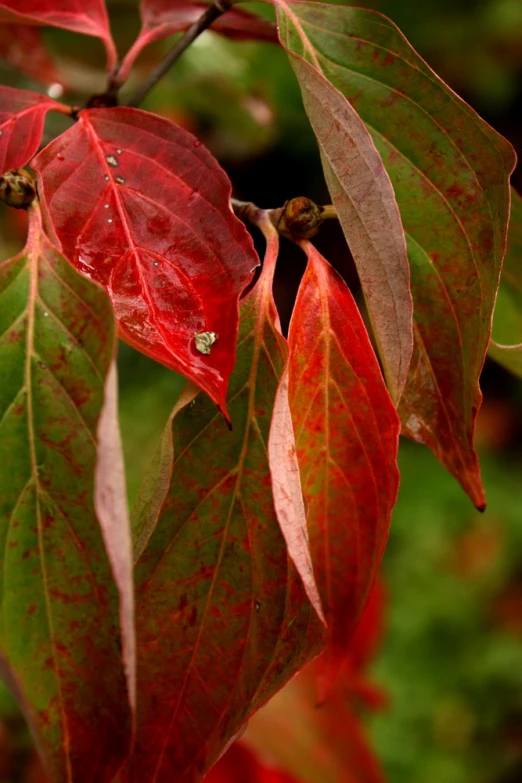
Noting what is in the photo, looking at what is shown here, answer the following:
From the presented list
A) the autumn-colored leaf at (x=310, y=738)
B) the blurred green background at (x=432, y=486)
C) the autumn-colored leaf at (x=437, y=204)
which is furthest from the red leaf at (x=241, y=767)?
the autumn-colored leaf at (x=437, y=204)

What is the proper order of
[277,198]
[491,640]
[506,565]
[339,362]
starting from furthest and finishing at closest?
1. [277,198]
2. [506,565]
3. [491,640]
4. [339,362]

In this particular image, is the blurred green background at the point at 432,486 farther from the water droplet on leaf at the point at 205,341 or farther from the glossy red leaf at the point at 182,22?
the water droplet on leaf at the point at 205,341

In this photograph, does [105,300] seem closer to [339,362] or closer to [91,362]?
[91,362]

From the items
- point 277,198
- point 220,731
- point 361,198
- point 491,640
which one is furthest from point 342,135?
point 277,198

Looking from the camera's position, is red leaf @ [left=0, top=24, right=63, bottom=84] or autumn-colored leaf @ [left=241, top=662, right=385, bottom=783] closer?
autumn-colored leaf @ [left=241, top=662, right=385, bottom=783]

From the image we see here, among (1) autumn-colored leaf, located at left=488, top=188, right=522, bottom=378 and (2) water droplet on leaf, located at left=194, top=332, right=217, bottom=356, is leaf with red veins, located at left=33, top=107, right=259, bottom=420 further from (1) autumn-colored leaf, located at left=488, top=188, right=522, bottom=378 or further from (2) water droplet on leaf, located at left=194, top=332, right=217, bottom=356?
(1) autumn-colored leaf, located at left=488, top=188, right=522, bottom=378

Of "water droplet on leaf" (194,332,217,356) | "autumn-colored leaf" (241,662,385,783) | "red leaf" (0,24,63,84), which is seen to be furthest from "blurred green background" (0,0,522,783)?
"water droplet on leaf" (194,332,217,356)
